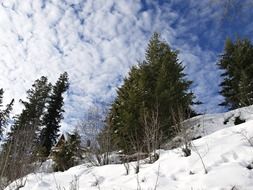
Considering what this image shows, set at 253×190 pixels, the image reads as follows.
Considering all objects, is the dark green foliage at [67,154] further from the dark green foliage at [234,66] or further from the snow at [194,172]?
the dark green foliage at [234,66]

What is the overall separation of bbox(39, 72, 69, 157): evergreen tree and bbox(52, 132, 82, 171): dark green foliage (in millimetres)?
15360

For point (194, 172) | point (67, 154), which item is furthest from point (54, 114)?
point (194, 172)

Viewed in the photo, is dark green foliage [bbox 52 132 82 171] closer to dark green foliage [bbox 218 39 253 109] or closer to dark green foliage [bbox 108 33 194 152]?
dark green foliage [bbox 108 33 194 152]

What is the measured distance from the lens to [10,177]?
45.1 ft

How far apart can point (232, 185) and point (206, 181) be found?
0.63 meters

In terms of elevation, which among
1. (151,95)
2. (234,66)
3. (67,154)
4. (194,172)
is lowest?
(194,172)

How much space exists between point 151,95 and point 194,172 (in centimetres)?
1191

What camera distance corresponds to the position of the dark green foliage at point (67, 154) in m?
19.9

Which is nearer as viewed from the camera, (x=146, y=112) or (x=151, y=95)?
(x=146, y=112)

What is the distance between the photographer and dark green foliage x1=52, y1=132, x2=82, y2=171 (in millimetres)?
19891

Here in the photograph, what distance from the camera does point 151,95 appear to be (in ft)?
67.2

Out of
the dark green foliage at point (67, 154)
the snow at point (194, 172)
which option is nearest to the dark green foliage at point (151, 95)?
the dark green foliage at point (67, 154)

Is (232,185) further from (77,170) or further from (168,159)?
(77,170)

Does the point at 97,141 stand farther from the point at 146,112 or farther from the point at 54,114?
the point at 54,114
